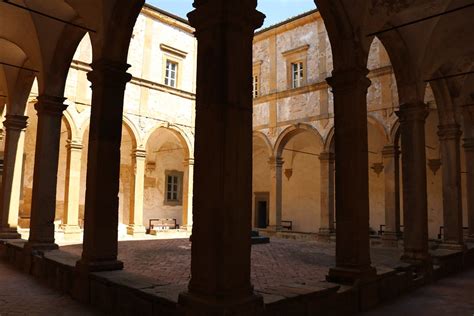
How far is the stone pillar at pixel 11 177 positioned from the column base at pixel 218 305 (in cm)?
814

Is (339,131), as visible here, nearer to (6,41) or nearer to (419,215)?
(419,215)

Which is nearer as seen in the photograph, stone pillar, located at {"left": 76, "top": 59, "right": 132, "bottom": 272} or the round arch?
stone pillar, located at {"left": 76, "top": 59, "right": 132, "bottom": 272}

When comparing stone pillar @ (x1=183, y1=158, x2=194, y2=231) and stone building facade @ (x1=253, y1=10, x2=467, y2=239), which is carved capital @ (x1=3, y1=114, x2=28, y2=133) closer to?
stone pillar @ (x1=183, y1=158, x2=194, y2=231)

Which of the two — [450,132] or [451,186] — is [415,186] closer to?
[451,186]

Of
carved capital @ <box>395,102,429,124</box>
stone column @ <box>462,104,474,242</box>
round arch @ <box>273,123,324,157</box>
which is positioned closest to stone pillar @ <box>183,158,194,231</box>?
round arch @ <box>273,123,324,157</box>

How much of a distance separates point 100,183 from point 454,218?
26.7 ft

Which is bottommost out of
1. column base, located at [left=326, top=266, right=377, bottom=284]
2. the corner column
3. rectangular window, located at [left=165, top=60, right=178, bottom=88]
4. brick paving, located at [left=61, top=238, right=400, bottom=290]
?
brick paving, located at [left=61, top=238, right=400, bottom=290]

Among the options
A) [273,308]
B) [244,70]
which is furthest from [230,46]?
[273,308]

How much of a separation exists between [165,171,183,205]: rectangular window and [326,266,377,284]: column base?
16289mm

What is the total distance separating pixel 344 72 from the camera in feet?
19.2

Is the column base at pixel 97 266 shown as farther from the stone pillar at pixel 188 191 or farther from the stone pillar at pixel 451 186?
the stone pillar at pixel 188 191

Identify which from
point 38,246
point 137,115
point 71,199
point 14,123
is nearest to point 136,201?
point 71,199

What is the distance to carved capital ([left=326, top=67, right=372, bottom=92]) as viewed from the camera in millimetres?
5754

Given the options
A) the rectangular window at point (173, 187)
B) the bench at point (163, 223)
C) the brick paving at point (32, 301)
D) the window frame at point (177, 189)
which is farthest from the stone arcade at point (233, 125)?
the rectangular window at point (173, 187)
